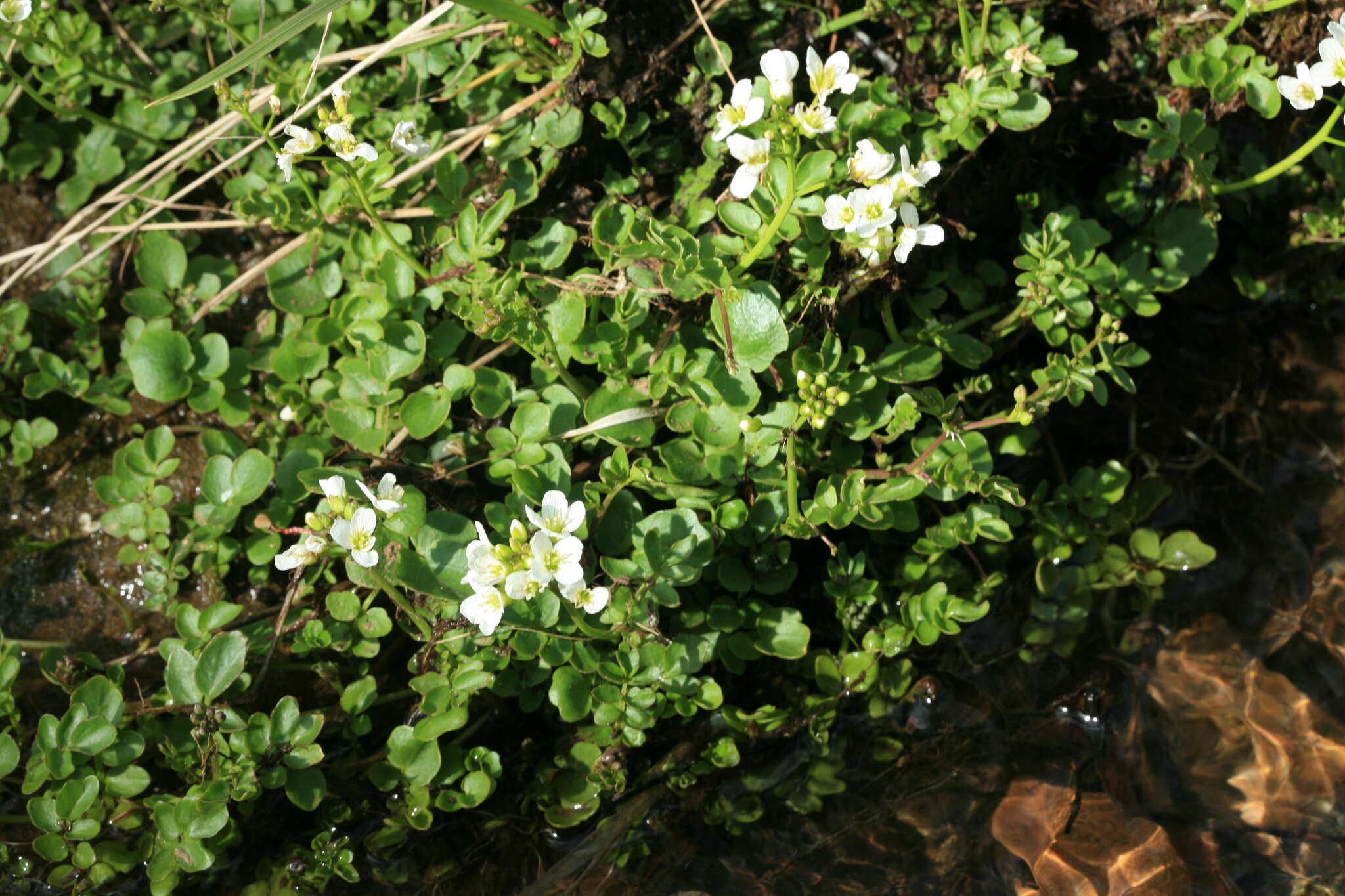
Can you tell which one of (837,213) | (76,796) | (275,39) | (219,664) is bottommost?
(76,796)

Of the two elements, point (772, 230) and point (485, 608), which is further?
point (772, 230)

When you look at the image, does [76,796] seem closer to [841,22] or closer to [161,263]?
[161,263]

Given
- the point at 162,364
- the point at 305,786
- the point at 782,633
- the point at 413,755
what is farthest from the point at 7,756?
the point at 782,633

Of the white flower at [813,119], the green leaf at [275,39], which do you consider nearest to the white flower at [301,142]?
the green leaf at [275,39]

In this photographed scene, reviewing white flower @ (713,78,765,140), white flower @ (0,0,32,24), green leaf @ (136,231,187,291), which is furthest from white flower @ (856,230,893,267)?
white flower @ (0,0,32,24)

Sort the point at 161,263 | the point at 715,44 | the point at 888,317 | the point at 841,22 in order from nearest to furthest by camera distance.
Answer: the point at 888,317
the point at 715,44
the point at 841,22
the point at 161,263

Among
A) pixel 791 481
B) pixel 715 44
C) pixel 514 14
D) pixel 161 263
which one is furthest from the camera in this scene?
pixel 161 263
